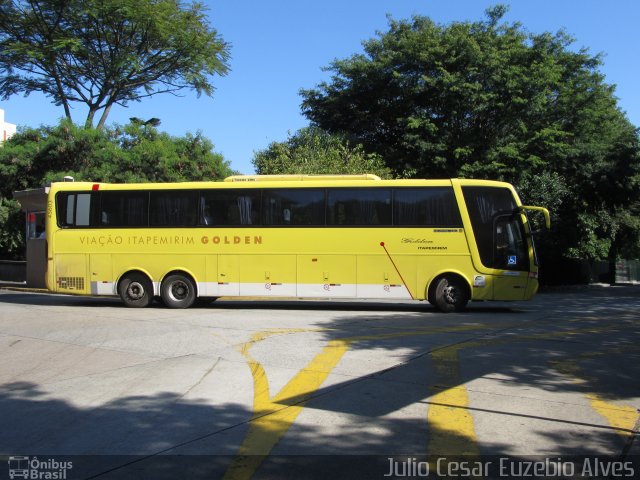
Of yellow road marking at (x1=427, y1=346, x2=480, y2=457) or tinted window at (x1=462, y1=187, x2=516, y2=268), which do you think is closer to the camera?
yellow road marking at (x1=427, y1=346, x2=480, y2=457)

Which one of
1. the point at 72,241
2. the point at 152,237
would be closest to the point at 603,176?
the point at 152,237

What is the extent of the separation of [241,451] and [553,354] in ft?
19.2

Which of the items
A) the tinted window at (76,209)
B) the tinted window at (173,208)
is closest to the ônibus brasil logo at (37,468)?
the tinted window at (173,208)

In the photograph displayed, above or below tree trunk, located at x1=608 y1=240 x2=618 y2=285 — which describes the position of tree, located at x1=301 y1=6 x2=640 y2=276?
above

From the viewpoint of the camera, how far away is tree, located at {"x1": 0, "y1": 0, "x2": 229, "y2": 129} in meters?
25.7

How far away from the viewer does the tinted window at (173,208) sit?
51.6 feet

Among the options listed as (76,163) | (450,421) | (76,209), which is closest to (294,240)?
(76,209)

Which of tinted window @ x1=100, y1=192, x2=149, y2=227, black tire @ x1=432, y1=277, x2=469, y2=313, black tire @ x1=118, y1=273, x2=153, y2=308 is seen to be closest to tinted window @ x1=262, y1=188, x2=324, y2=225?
tinted window @ x1=100, y1=192, x2=149, y2=227

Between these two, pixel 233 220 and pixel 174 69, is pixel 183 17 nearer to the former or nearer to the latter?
pixel 174 69

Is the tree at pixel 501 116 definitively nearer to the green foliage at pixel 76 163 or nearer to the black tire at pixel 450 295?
the green foliage at pixel 76 163

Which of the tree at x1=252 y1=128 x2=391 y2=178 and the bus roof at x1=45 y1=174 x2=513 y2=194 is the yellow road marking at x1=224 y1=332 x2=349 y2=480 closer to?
the bus roof at x1=45 y1=174 x2=513 y2=194

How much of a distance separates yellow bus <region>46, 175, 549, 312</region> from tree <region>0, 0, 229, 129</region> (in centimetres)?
1289

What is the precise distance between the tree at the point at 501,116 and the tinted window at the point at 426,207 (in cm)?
1143

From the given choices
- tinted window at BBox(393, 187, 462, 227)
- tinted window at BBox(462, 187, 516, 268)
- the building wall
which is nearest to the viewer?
tinted window at BBox(462, 187, 516, 268)
